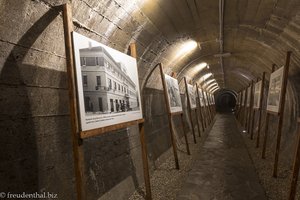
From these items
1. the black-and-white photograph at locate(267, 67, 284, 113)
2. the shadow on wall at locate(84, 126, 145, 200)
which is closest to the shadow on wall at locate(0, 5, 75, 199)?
the shadow on wall at locate(84, 126, 145, 200)

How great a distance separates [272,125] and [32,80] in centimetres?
938

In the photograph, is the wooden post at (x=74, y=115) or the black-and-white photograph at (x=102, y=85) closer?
the wooden post at (x=74, y=115)

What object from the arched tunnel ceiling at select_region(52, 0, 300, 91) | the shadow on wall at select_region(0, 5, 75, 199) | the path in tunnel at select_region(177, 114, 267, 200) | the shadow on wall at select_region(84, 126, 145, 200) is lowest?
the path in tunnel at select_region(177, 114, 267, 200)

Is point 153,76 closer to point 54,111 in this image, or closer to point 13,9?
point 54,111

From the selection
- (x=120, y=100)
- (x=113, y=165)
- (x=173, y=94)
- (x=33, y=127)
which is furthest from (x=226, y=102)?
(x=33, y=127)

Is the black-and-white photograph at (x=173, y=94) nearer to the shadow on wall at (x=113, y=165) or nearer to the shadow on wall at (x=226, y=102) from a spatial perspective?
the shadow on wall at (x=113, y=165)

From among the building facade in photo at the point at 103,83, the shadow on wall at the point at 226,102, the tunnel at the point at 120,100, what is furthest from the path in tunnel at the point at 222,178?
the shadow on wall at the point at 226,102

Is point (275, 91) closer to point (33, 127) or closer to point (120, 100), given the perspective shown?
point (120, 100)

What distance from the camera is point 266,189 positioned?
15.6 ft

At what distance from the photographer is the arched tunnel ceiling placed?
414cm

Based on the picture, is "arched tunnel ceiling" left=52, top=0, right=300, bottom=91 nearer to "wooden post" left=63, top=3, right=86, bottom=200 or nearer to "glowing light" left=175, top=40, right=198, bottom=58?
"glowing light" left=175, top=40, right=198, bottom=58

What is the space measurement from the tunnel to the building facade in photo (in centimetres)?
1

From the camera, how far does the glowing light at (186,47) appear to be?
8.35 metres

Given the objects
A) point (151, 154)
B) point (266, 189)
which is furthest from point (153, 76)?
point (266, 189)
